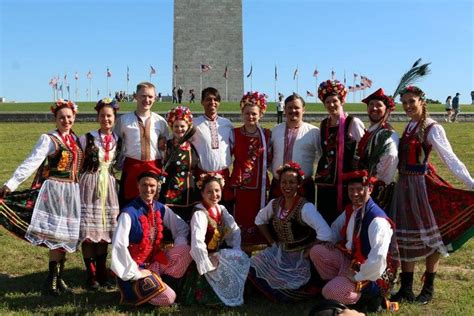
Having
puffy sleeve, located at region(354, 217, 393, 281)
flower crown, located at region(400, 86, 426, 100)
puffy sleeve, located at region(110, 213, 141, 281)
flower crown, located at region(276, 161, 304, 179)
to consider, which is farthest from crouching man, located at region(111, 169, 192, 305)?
flower crown, located at region(400, 86, 426, 100)

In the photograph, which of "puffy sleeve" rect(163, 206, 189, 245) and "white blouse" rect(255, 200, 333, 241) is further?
"puffy sleeve" rect(163, 206, 189, 245)

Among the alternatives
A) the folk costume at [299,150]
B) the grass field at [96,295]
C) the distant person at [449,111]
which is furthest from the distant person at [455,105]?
the folk costume at [299,150]

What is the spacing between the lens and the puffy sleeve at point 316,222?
4.68m

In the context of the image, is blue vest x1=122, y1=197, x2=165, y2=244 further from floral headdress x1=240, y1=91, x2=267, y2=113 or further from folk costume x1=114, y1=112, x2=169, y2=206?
floral headdress x1=240, y1=91, x2=267, y2=113

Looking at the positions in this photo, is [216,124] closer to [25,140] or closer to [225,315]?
[225,315]

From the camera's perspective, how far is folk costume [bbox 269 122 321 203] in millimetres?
5277

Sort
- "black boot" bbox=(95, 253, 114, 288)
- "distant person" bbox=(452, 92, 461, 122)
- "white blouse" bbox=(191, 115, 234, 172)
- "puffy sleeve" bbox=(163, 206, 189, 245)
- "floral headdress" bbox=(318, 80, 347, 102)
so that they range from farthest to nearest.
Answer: "distant person" bbox=(452, 92, 461, 122) → "white blouse" bbox=(191, 115, 234, 172) → "black boot" bbox=(95, 253, 114, 288) → "floral headdress" bbox=(318, 80, 347, 102) → "puffy sleeve" bbox=(163, 206, 189, 245)

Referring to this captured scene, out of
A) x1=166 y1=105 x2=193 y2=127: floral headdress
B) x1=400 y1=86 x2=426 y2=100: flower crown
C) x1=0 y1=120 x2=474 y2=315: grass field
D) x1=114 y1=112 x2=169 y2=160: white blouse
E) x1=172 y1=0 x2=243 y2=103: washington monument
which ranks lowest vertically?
x1=0 y1=120 x2=474 y2=315: grass field

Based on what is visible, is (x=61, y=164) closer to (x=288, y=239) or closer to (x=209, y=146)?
(x=209, y=146)

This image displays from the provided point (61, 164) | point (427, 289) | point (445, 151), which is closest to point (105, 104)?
point (61, 164)

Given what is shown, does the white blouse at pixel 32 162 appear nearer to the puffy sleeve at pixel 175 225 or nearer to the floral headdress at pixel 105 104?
the floral headdress at pixel 105 104

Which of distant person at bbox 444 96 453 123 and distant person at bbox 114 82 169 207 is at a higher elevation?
distant person at bbox 444 96 453 123

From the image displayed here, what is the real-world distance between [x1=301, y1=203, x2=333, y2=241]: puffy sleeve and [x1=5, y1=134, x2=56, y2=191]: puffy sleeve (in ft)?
7.24

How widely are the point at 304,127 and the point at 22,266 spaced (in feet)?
10.2
